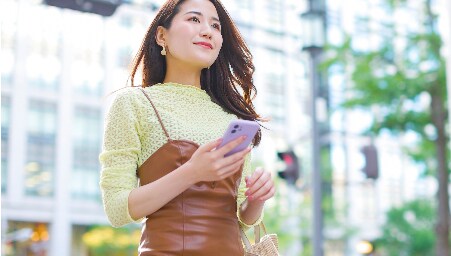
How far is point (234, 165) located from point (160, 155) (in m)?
0.24

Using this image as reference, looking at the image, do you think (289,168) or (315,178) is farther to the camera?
(289,168)

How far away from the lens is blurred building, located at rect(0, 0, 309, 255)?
1131 inches

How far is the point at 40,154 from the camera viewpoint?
29391mm

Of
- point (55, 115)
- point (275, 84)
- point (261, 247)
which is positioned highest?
point (275, 84)

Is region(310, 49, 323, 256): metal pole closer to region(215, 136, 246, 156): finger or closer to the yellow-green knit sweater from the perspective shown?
the yellow-green knit sweater

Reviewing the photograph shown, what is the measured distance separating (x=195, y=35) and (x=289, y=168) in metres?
10.3

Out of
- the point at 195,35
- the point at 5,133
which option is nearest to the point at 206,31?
the point at 195,35

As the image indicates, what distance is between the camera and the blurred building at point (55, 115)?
94.2ft

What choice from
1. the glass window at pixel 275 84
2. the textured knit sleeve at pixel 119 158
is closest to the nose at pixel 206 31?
the textured knit sleeve at pixel 119 158

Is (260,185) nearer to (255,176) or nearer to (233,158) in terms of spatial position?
(255,176)

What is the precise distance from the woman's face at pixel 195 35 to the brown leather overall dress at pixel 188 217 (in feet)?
0.64

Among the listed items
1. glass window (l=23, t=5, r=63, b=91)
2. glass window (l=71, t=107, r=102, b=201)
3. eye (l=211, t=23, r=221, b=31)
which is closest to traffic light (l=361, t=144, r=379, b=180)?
eye (l=211, t=23, r=221, b=31)

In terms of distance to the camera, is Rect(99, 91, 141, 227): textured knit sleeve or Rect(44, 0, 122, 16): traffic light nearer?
Rect(99, 91, 141, 227): textured knit sleeve

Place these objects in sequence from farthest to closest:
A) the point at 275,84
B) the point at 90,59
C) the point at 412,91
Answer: the point at 275,84
the point at 90,59
the point at 412,91
